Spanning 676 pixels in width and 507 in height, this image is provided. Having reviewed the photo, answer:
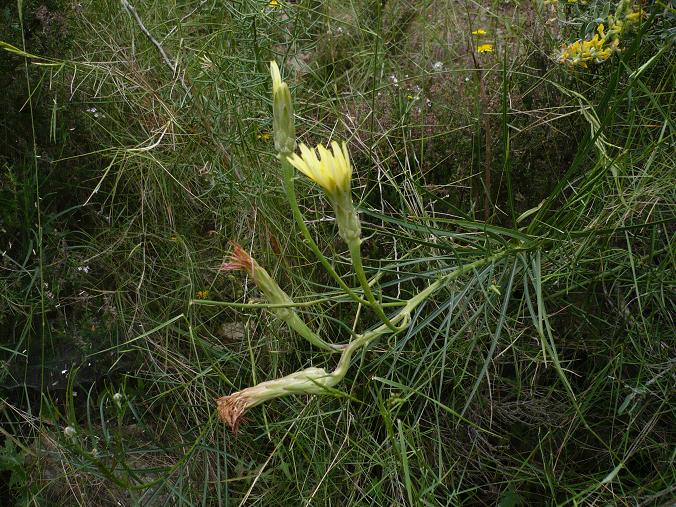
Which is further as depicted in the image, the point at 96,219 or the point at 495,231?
the point at 96,219

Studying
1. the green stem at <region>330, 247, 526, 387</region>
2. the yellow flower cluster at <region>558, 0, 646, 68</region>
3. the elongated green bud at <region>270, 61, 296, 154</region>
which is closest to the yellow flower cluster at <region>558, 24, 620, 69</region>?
the yellow flower cluster at <region>558, 0, 646, 68</region>

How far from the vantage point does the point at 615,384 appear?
4.76 ft

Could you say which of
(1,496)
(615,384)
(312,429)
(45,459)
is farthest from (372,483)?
(1,496)

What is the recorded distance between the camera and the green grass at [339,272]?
139cm

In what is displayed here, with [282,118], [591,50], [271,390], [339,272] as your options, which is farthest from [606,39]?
[271,390]

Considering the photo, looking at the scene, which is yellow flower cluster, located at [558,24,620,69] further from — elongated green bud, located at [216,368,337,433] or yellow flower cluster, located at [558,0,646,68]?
elongated green bud, located at [216,368,337,433]

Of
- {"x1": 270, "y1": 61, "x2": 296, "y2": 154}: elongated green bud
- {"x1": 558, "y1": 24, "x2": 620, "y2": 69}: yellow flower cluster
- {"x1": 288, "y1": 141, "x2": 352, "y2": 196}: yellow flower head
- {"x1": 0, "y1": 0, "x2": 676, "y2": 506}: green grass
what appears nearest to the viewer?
{"x1": 288, "y1": 141, "x2": 352, "y2": 196}: yellow flower head

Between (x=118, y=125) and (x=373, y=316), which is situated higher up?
(x=118, y=125)

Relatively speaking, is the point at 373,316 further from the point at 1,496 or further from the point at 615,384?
the point at 1,496

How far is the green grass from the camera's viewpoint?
4.56ft

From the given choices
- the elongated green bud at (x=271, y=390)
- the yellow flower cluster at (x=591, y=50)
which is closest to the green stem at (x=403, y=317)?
the elongated green bud at (x=271, y=390)

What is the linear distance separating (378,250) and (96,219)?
66 centimetres

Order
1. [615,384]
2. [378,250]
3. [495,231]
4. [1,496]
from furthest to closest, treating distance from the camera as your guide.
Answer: [378,250] → [1,496] → [615,384] → [495,231]

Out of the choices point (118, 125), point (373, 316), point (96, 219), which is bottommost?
point (373, 316)
